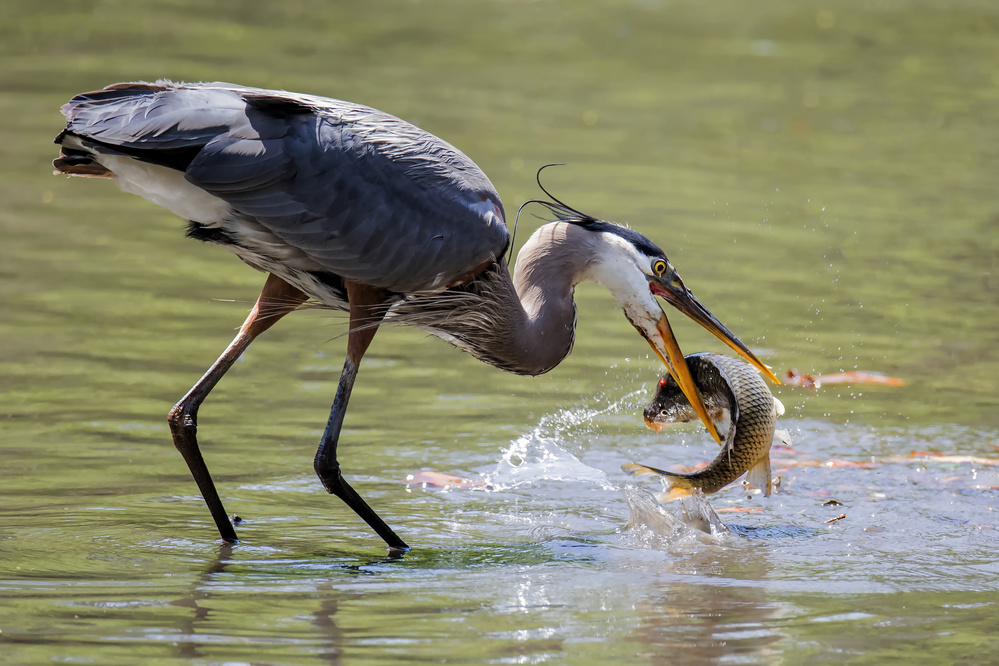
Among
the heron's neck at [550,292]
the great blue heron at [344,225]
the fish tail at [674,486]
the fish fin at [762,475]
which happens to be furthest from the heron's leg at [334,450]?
the fish fin at [762,475]

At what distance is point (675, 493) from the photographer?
632cm

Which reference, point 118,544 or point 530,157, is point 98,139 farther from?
point 530,157

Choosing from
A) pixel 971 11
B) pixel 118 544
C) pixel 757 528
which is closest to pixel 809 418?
pixel 757 528

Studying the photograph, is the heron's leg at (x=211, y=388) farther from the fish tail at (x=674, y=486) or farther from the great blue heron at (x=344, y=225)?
the fish tail at (x=674, y=486)

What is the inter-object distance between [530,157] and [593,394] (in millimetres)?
5387

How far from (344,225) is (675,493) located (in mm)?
1977

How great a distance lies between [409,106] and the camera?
1460 cm

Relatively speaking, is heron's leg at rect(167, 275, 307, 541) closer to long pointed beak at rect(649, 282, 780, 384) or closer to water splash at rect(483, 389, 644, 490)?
water splash at rect(483, 389, 644, 490)

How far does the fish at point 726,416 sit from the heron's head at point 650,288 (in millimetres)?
81

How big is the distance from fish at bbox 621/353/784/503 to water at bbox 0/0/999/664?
241 millimetres

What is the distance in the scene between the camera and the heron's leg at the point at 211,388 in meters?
6.00

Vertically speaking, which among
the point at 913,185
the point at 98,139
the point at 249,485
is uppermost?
the point at 98,139

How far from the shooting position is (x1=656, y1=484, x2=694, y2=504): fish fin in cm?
631

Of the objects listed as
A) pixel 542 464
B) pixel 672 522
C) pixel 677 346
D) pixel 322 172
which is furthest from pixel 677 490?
pixel 322 172
